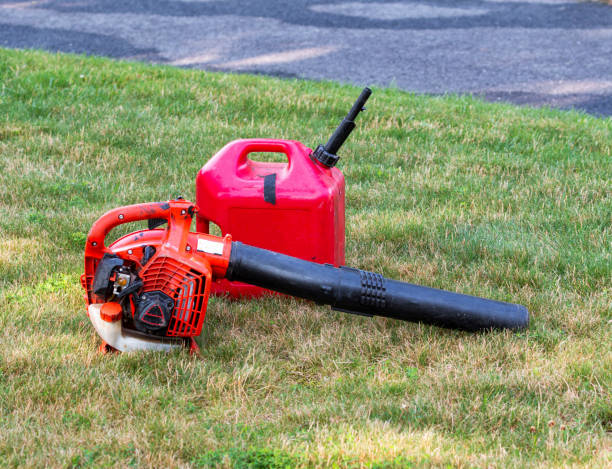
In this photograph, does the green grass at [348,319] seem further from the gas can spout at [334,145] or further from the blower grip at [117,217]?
the gas can spout at [334,145]

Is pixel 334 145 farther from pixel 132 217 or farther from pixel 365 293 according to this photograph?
pixel 132 217

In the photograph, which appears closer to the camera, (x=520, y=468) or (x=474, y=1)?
(x=520, y=468)

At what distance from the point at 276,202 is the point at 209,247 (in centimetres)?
47

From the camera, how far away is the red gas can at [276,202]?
10.5 feet

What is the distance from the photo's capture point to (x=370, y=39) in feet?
32.3

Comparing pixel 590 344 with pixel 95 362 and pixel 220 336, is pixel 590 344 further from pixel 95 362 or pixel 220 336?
pixel 95 362

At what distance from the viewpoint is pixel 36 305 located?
3.22 m

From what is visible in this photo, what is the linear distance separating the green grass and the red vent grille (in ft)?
0.66

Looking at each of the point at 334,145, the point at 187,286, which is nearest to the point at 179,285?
the point at 187,286

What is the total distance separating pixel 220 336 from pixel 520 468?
139cm

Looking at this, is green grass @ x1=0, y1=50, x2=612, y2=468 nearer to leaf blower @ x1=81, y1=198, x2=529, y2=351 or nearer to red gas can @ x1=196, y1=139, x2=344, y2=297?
leaf blower @ x1=81, y1=198, x2=529, y2=351

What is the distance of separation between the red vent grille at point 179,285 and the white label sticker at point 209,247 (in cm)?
12

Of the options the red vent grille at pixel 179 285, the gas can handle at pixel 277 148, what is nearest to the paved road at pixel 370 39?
the gas can handle at pixel 277 148

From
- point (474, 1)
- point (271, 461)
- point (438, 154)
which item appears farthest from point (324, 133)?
point (474, 1)
